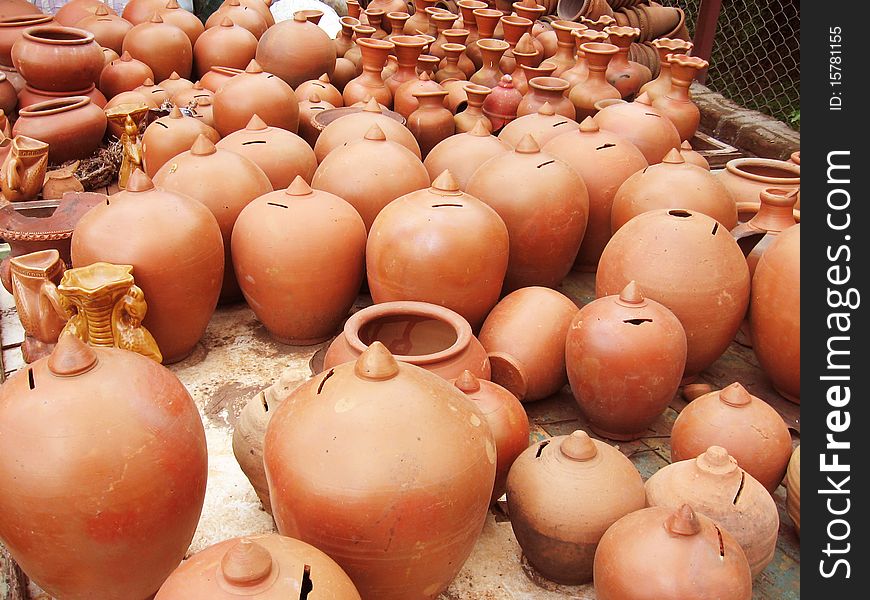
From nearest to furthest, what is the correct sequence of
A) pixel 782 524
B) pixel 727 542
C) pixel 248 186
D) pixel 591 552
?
pixel 727 542 → pixel 591 552 → pixel 782 524 → pixel 248 186

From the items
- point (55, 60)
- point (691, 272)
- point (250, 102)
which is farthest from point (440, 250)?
point (55, 60)

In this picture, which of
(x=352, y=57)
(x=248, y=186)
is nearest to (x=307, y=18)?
(x=352, y=57)

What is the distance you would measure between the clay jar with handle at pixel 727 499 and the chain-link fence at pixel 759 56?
22.4 ft

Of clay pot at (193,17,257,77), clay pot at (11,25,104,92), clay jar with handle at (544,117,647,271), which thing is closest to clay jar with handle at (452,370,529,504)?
clay jar with handle at (544,117,647,271)

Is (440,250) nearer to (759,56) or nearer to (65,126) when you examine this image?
(65,126)

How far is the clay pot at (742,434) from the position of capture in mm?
2500

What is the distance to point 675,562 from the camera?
1.89m

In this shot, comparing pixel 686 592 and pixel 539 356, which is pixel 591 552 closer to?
pixel 686 592

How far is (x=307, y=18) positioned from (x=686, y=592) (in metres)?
5.46

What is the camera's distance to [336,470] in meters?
1.80

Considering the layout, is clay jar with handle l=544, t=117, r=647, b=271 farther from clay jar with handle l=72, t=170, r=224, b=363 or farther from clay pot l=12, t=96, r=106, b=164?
clay pot l=12, t=96, r=106, b=164

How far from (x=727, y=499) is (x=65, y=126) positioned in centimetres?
435

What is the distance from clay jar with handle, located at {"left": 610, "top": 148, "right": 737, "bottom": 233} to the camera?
3602 millimetres

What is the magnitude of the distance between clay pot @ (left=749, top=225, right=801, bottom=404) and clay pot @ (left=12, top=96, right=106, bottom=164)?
4.02 meters
